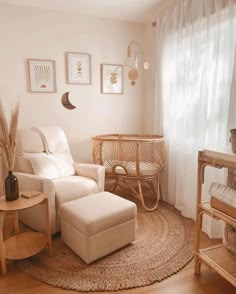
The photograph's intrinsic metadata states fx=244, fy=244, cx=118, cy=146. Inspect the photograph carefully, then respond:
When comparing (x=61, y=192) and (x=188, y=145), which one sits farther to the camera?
(x=188, y=145)

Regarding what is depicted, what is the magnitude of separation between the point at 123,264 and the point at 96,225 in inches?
14.9

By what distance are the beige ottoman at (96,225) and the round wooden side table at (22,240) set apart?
0.17 m

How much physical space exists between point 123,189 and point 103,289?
1834 mm

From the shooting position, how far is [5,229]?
2.39m

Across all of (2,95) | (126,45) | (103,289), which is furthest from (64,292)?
(126,45)

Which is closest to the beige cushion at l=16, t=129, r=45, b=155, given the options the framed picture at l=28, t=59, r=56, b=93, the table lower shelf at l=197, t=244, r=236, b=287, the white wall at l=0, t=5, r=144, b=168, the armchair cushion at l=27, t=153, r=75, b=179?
the armchair cushion at l=27, t=153, r=75, b=179

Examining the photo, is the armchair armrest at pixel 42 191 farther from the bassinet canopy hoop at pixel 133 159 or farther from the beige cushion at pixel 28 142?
the bassinet canopy hoop at pixel 133 159

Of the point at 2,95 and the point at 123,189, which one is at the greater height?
the point at 2,95

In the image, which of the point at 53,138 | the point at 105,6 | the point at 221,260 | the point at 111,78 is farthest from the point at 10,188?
the point at 105,6

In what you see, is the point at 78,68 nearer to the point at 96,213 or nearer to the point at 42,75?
the point at 42,75

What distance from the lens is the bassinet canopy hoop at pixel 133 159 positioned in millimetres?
2789

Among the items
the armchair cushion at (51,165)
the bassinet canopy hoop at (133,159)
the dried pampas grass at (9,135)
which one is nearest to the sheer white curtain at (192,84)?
the bassinet canopy hoop at (133,159)

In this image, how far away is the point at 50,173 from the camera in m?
2.47

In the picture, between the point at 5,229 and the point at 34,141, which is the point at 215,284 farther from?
the point at 34,141
